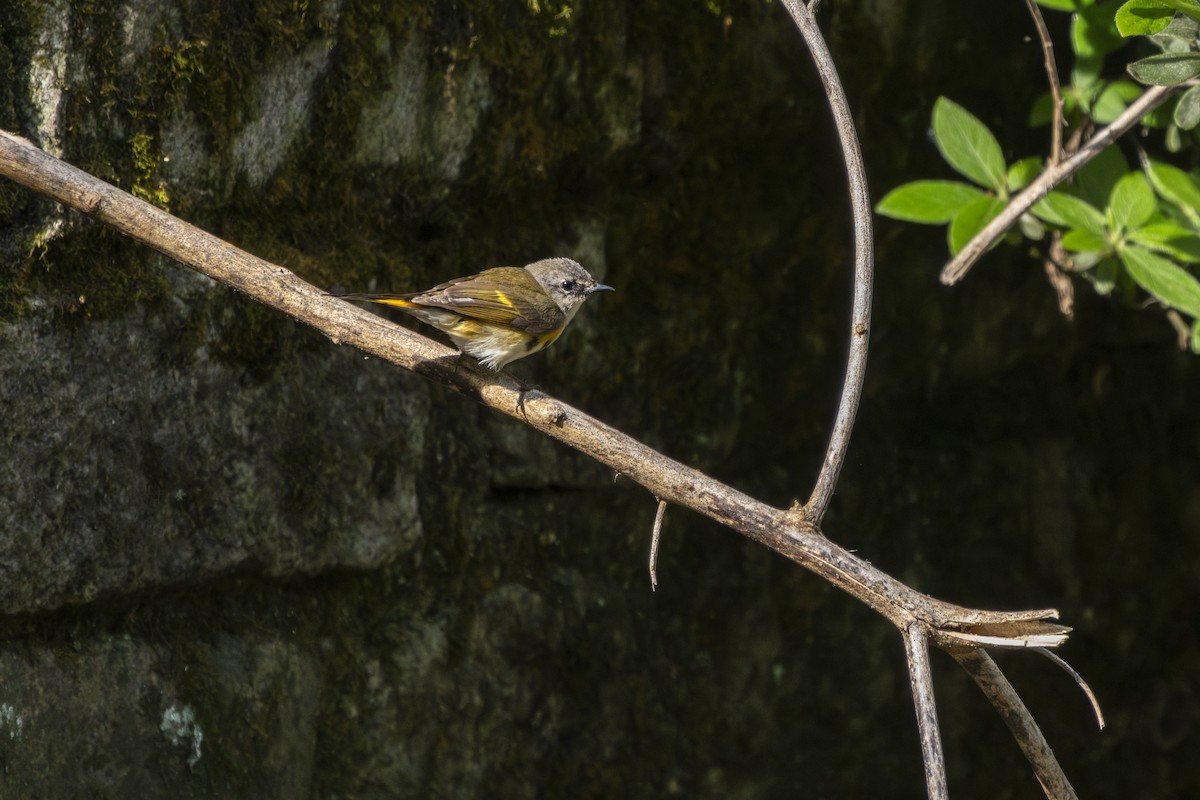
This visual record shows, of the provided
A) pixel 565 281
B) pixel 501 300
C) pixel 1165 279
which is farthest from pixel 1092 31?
pixel 501 300

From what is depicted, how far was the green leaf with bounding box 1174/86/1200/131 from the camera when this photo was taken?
3242 millimetres

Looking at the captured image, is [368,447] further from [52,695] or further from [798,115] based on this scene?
[798,115]

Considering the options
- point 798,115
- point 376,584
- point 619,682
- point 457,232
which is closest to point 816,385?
point 798,115

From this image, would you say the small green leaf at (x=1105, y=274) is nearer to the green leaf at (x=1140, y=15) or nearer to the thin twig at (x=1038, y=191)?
the thin twig at (x=1038, y=191)

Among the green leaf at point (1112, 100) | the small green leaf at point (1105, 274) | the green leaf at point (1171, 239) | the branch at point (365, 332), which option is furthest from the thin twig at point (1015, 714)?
the green leaf at point (1112, 100)

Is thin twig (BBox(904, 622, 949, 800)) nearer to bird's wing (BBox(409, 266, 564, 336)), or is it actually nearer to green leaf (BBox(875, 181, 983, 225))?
bird's wing (BBox(409, 266, 564, 336))

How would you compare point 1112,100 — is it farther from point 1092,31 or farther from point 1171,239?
point 1171,239

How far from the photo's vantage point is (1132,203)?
3592 millimetres

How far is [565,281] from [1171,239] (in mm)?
1738

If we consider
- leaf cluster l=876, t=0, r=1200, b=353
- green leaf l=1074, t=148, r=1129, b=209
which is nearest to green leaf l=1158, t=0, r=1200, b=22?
leaf cluster l=876, t=0, r=1200, b=353

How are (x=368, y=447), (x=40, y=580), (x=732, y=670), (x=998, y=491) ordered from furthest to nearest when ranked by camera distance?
1. (x=998, y=491)
2. (x=732, y=670)
3. (x=368, y=447)
4. (x=40, y=580)

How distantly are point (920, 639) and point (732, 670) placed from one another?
2323 mm

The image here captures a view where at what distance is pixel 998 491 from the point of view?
17.2 feet

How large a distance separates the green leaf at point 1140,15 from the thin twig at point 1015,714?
150 cm
